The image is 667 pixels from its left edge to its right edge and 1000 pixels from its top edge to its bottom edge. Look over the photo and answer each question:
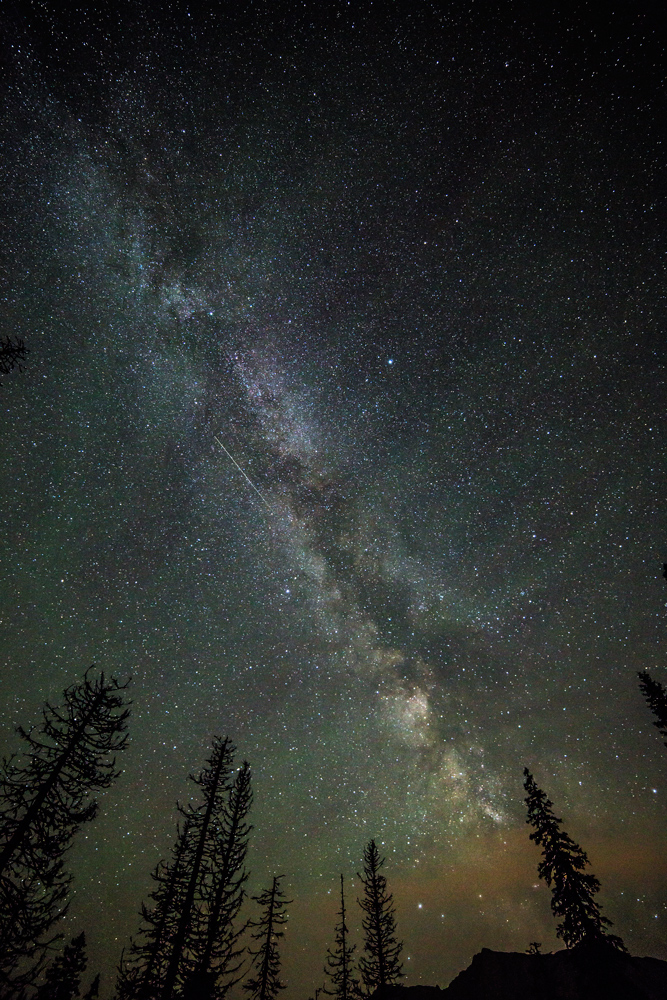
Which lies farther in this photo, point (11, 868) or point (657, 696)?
point (657, 696)

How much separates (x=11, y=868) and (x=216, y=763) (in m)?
6.43

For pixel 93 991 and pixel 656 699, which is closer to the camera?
pixel 656 699

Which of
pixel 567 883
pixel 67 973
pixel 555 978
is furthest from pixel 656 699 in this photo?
pixel 67 973

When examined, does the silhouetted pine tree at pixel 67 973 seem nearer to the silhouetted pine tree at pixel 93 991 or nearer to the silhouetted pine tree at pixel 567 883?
the silhouetted pine tree at pixel 93 991

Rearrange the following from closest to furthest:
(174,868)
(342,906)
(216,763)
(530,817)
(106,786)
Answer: (106,786)
(216,763)
(174,868)
(530,817)
(342,906)

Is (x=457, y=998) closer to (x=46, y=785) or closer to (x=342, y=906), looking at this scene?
(x=342, y=906)

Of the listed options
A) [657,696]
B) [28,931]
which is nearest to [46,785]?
[28,931]

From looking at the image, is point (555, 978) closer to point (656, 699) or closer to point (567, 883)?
point (567, 883)

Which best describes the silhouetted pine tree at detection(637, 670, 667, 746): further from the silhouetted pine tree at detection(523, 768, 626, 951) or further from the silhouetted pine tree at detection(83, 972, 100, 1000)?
the silhouetted pine tree at detection(83, 972, 100, 1000)

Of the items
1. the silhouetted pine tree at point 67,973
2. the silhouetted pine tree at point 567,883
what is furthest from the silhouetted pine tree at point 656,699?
the silhouetted pine tree at point 67,973

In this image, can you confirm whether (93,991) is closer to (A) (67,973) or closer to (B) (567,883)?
(A) (67,973)

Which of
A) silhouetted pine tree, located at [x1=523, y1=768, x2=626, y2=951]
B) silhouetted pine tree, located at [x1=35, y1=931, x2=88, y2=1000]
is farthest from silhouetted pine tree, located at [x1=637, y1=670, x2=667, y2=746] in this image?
silhouetted pine tree, located at [x1=35, y1=931, x2=88, y2=1000]

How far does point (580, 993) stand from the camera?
57.1 ft

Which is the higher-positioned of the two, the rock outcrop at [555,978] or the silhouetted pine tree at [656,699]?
the silhouetted pine tree at [656,699]
